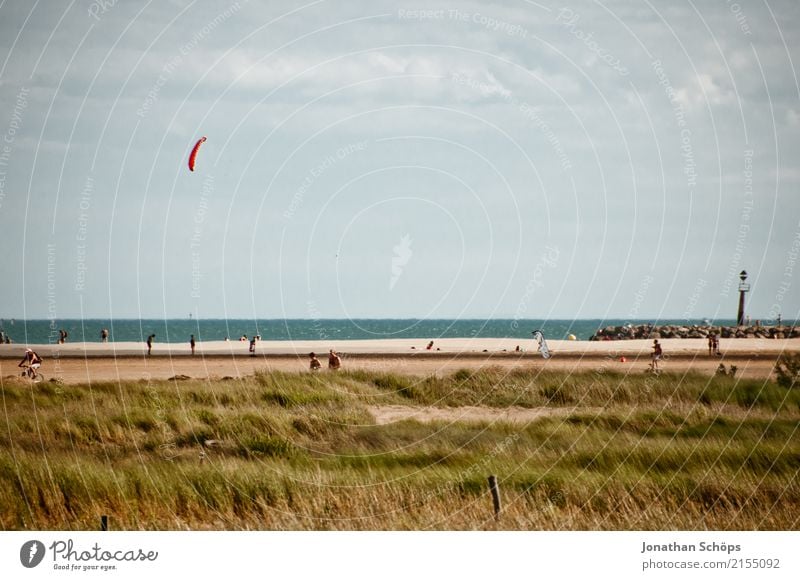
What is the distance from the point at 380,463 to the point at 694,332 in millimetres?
67297

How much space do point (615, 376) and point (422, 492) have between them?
17076 millimetres

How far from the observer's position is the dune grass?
14.0 m

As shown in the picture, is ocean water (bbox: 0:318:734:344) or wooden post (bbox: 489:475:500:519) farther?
ocean water (bbox: 0:318:734:344)

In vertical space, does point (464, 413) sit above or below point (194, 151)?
below

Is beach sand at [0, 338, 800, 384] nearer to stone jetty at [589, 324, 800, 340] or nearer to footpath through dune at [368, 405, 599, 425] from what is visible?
stone jetty at [589, 324, 800, 340]

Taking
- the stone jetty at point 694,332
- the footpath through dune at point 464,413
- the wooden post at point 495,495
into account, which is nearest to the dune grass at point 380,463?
the wooden post at point 495,495

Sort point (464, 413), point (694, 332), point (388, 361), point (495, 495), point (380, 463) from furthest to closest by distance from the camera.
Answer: point (694, 332), point (388, 361), point (464, 413), point (380, 463), point (495, 495)

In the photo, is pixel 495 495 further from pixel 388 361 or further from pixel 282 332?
pixel 282 332

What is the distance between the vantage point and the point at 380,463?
56.1 feet

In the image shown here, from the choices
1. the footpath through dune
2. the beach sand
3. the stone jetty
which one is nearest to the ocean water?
the stone jetty

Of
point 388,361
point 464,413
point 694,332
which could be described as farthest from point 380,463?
point 694,332

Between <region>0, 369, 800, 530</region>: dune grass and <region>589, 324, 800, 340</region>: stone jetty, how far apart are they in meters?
46.9

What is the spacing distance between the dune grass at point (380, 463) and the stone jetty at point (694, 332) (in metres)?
46.9
